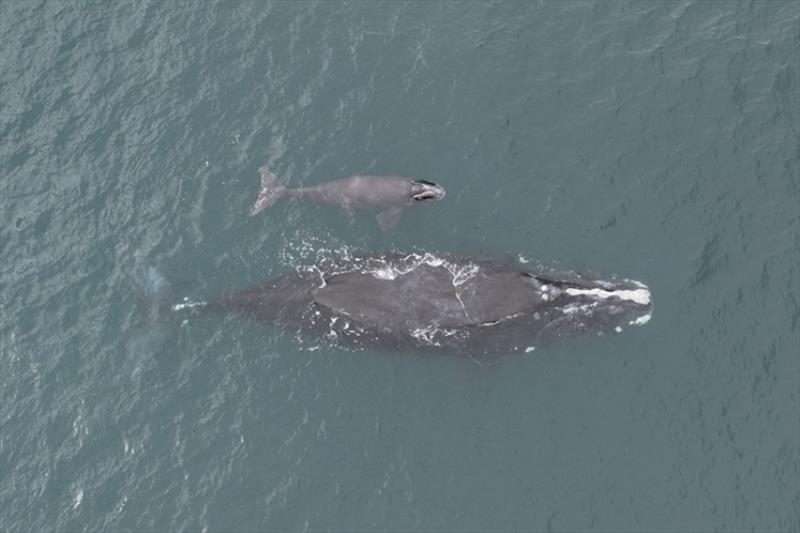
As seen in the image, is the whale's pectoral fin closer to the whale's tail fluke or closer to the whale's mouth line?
the whale's mouth line

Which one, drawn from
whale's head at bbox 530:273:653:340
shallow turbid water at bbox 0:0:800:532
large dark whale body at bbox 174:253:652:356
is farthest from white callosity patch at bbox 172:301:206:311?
whale's head at bbox 530:273:653:340

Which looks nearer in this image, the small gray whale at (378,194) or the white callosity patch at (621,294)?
the white callosity patch at (621,294)

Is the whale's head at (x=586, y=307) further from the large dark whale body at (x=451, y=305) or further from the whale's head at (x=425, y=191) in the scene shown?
the whale's head at (x=425, y=191)

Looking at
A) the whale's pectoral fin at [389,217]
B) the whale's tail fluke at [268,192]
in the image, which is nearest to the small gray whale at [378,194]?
the whale's pectoral fin at [389,217]

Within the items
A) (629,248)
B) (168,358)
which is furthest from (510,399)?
(168,358)

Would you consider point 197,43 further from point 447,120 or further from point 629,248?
point 629,248

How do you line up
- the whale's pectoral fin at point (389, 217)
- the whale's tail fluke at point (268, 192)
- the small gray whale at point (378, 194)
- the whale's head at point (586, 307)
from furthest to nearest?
the whale's tail fluke at point (268, 192)
the small gray whale at point (378, 194)
the whale's pectoral fin at point (389, 217)
the whale's head at point (586, 307)

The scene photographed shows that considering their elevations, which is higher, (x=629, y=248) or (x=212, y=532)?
(x=629, y=248)
